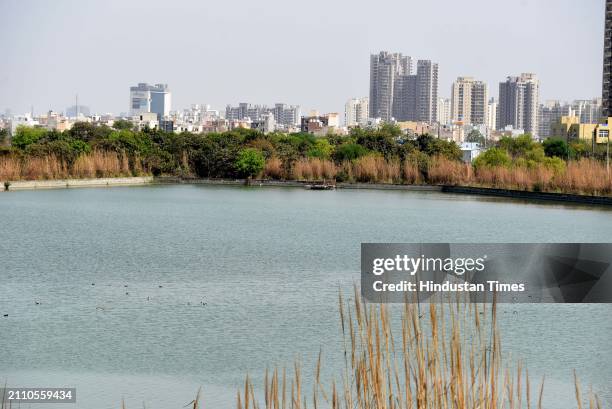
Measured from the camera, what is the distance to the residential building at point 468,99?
102 metres

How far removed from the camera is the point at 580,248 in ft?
10.5

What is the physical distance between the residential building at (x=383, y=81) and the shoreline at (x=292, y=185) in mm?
85082

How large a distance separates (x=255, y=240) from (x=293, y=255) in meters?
1.65

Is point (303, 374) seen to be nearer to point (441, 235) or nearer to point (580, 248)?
point (580, 248)

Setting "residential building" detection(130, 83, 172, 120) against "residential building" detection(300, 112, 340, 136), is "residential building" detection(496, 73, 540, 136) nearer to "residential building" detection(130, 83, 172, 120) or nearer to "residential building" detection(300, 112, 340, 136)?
"residential building" detection(300, 112, 340, 136)

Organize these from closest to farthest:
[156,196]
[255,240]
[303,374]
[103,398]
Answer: [103,398] < [303,374] < [255,240] < [156,196]

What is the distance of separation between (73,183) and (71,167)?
1.05 metres

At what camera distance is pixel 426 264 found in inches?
110

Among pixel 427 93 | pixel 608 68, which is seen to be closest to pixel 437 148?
pixel 608 68

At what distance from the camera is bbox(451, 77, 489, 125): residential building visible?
102250 mm

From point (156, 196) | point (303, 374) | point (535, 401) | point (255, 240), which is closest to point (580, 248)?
point (535, 401)

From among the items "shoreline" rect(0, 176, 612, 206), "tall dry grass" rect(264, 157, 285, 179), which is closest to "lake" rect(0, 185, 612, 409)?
"shoreline" rect(0, 176, 612, 206)

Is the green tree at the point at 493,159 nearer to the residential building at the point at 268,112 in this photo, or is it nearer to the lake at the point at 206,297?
the lake at the point at 206,297

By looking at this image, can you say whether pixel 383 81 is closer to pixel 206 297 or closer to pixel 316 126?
pixel 316 126
